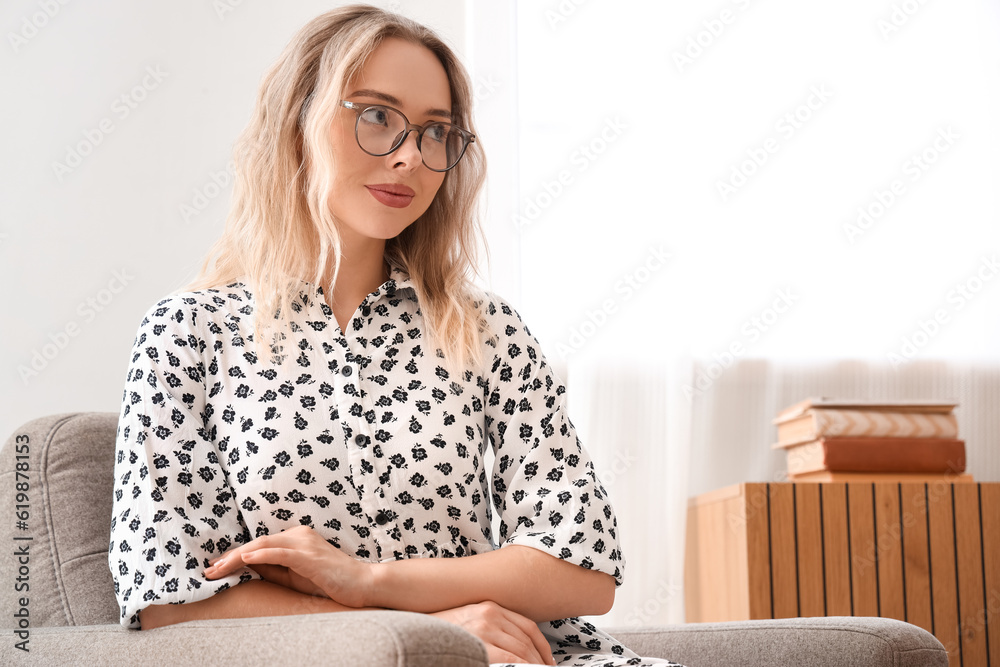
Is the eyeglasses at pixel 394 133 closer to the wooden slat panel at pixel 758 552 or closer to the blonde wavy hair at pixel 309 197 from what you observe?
the blonde wavy hair at pixel 309 197

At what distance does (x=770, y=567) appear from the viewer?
2057 millimetres

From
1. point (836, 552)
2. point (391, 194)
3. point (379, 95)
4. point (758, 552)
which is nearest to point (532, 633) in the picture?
point (391, 194)

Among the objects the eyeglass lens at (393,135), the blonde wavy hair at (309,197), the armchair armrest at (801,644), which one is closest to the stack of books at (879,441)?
the armchair armrest at (801,644)

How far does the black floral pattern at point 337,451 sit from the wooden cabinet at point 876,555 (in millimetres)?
914

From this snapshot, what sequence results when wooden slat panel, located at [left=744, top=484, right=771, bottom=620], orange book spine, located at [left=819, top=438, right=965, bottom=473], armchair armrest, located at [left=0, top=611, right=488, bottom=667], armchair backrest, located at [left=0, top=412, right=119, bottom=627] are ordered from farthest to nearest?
orange book spine, located at [left=819, top=438, right=965, bottom=473] → wooden slat panel, located at [left=744, top=484, right=771, bottom=620] → armchair backrest, located at [left=0, top=412, right=119, bottom=627] → armchair armrest, located at [left=0, top=611, right=488, bottom=667]

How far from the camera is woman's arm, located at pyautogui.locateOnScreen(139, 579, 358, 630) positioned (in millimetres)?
1025

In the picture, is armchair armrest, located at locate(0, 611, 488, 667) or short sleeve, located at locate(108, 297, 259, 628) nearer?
armchair armrest, located at locate(0, 611, 488, 667)

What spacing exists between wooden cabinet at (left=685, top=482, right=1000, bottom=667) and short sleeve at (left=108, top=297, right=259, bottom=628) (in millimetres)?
1313

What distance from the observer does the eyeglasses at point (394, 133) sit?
50.5 inches

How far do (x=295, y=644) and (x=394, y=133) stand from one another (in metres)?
0.75

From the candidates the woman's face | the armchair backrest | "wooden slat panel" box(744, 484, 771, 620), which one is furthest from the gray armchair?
"wooden slat panel" box(744, 484, 771, 620)

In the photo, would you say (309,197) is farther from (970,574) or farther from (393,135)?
(970,574)

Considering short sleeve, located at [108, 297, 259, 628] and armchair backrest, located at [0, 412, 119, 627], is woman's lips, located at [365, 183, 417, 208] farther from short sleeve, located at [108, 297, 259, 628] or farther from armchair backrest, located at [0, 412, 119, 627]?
armchair backrest, located at [0, 412, 119, 627]

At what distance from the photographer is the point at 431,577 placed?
110 cm
